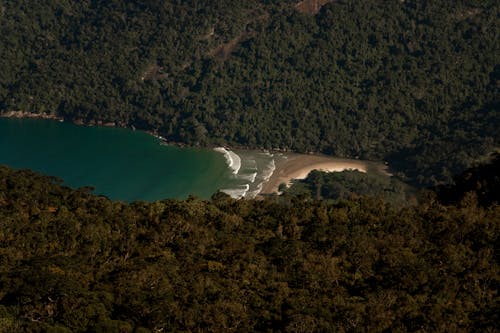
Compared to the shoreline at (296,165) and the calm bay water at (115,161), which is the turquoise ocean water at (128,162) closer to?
the calm bay water at (115,161)

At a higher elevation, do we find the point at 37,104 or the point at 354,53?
the point at 354,53

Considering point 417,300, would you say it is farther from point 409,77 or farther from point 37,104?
point 37,104

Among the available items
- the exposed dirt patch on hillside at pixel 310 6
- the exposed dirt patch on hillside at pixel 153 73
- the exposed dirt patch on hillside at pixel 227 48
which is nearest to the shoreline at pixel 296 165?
the exposed dirt patch on hillside at pixel 153 73

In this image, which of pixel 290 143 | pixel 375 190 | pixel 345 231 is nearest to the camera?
pixel 345 231

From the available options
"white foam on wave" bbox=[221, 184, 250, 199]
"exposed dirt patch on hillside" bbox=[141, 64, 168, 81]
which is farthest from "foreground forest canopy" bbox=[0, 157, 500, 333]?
"exposed dirt patch on hillside" bbox=[141, 64, 168, 81]

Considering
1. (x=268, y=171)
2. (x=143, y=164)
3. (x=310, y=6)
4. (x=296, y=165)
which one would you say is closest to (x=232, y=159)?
(x=268, y=171)

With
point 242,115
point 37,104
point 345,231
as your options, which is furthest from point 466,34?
point 345,231

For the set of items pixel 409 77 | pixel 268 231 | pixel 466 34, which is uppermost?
pixel 466 34
